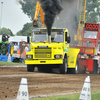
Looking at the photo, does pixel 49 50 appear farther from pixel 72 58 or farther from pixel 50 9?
pixel 50 9

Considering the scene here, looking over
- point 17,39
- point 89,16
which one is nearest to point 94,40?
point 17,39

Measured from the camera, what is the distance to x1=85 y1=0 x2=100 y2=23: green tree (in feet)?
206

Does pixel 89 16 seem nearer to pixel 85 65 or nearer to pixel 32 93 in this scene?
pixel 85 65

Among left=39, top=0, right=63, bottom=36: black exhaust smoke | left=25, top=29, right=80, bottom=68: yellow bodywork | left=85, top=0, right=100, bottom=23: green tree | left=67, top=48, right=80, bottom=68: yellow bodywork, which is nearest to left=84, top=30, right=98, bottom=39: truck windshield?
left=67, top=48, right=80, bottom=68: yellow bodywork

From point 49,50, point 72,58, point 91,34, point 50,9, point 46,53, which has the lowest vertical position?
point 72,58

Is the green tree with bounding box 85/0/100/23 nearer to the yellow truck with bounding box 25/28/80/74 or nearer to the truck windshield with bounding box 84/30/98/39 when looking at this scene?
the truck windshield with bounding box 84/30/98/39

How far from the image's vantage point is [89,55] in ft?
58.6

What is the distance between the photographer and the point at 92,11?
65562 millimetres

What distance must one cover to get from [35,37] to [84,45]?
431 cm

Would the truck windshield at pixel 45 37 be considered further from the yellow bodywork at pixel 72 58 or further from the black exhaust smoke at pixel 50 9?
the yellow bodywork at pixel 72 58

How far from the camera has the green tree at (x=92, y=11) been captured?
206ft

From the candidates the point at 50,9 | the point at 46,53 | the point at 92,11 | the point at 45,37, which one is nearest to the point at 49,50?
the point at 46,53

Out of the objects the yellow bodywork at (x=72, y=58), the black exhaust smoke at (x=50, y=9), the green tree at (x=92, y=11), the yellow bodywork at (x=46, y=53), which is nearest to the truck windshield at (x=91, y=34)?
the yellow bodywork at (x=72, y=58)

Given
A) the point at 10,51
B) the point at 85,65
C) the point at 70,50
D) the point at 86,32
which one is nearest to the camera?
the point at 70,50
